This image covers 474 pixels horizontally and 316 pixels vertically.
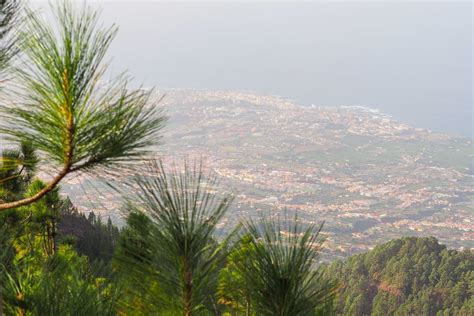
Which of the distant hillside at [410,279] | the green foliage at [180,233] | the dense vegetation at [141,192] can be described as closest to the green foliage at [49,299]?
the dense vegetation at [141,192]

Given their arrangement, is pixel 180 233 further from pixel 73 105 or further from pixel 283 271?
pixel 73 105

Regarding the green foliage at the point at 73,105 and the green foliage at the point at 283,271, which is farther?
the green foliage at the point at 283,271

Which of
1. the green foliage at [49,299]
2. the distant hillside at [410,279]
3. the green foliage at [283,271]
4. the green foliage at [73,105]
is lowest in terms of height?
the distant hillside at [410,279]

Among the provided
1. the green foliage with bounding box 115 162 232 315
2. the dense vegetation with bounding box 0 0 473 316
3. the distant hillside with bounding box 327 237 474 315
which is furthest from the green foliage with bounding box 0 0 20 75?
the distant hillside with bounding box 327 237 474 315

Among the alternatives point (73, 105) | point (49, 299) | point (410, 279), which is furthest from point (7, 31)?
point (410, 279)

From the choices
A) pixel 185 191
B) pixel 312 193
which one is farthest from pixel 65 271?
pixel 312 193

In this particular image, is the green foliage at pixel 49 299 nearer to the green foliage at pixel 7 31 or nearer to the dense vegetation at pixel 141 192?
the dense vegetation at pixel 141 192

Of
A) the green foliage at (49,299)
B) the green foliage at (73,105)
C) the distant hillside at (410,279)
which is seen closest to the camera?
the green foliage at (73,105)

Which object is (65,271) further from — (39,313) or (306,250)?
(306,250)

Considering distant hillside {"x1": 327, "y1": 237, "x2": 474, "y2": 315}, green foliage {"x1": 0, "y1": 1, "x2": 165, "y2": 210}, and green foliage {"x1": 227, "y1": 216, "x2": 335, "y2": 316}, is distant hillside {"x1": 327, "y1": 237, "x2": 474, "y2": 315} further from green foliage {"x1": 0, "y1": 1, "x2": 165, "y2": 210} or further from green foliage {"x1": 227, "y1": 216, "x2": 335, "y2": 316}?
green foliage {"x1": 0, "y1": 1, "x2": 165, "y2": 210}
